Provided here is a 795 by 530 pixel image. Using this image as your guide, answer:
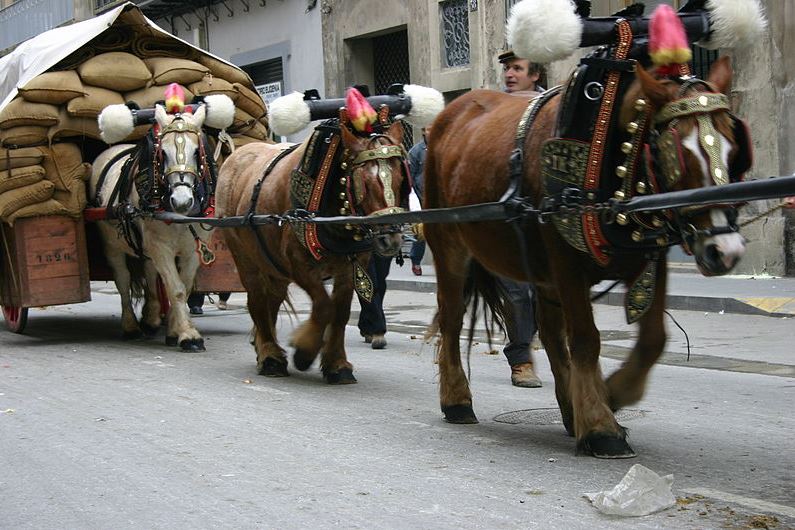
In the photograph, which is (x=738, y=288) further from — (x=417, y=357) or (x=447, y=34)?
(x=447, y=34)

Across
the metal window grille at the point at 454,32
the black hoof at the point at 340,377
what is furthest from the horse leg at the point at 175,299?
the metal window grille at the point at 454,32

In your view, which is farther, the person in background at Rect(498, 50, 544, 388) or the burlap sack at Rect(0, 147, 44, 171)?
the burlap sack at Rect(0, 147, 44, 171)

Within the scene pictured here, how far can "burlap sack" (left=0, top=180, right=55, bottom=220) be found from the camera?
11125 mm

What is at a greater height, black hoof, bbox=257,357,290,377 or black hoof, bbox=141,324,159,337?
black hoof, bbox=257,357,290,377

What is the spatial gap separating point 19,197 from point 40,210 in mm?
243

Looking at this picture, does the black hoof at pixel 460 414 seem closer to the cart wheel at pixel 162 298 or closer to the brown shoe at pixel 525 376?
the brown shoe at pixel 525 376

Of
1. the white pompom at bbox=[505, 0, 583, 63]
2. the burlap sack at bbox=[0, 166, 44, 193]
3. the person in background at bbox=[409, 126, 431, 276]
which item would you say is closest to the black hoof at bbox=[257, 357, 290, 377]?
the person in background at bbox=[409, 126, 431, 276]

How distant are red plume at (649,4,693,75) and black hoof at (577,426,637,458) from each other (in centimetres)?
173

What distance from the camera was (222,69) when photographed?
12.3 metres

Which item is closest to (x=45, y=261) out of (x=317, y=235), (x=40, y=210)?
(x=40, y=210)

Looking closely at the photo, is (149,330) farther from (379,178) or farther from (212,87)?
(379,178)

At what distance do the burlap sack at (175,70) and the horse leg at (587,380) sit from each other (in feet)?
23.7

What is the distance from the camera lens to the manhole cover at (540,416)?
6.94m

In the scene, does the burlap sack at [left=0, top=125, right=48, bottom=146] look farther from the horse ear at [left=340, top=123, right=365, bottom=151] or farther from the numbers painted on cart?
the horse ear at [left=340, top=123, right=365, bottom=151]
